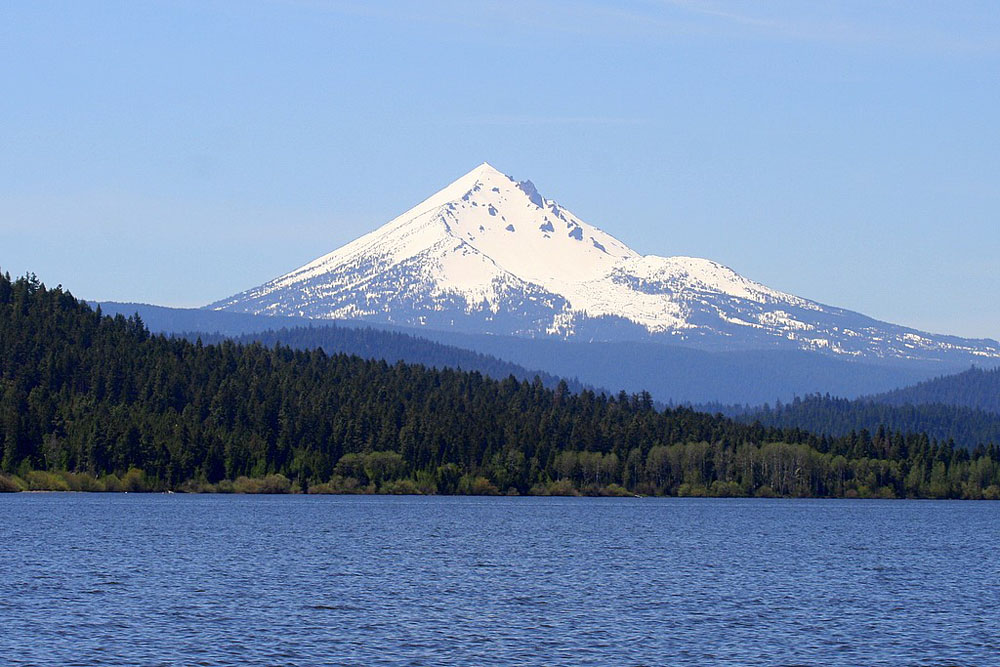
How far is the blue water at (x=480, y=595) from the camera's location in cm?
6631

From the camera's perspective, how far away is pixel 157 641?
6700 centimetres

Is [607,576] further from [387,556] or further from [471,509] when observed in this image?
[471,509]

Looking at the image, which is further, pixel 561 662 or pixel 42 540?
pixel 42 540

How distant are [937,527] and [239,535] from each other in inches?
3165

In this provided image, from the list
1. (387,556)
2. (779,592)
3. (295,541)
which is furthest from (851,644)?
(295,541)

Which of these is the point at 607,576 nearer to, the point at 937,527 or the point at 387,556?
the point at 387,556

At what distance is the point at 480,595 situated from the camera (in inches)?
3420

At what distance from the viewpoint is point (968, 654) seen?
2650 inches

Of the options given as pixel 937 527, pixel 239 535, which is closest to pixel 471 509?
pixel 937 527

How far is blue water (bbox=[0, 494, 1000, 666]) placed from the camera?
66.3 m

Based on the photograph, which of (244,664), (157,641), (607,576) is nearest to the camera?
(244,664)

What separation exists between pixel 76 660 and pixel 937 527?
13030cm

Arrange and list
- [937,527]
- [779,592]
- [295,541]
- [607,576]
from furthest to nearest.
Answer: [937,527], [295,541], [607,576], [779,592]

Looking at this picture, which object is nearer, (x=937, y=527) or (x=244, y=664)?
(x=244, y=664)
